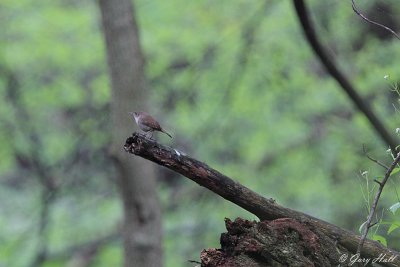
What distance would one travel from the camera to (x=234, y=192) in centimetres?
283

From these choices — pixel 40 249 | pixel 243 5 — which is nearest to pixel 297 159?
pixel 243 5

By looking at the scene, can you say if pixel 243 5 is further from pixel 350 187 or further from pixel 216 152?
pixel 350 187

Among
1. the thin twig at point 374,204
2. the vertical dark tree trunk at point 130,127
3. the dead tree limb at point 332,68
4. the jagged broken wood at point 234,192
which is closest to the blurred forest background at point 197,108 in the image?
the vertical dark tree trunk at point 130,127

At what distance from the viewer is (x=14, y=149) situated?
11250mm

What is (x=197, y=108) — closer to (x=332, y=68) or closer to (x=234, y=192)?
(x=332, y=68)

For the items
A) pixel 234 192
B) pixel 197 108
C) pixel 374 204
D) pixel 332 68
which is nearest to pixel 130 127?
pixel 332 68

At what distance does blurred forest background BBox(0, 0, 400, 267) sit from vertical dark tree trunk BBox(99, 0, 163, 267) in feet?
9.59

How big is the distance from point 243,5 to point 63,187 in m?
3.97

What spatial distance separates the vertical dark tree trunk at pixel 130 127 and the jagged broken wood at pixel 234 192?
163 inches

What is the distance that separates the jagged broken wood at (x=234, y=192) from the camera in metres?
2.79

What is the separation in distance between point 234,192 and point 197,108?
25.7ft

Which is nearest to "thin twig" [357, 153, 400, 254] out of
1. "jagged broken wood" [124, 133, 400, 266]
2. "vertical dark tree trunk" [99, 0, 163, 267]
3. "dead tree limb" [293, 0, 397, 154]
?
"jagged broken wood" [124, 133, 400, 266]

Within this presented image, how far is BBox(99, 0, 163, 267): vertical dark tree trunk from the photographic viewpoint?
6.98 meters

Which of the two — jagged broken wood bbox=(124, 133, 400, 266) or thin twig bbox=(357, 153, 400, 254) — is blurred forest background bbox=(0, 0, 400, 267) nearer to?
jagged broken wood bbox=(124, 133, 400, 266)
